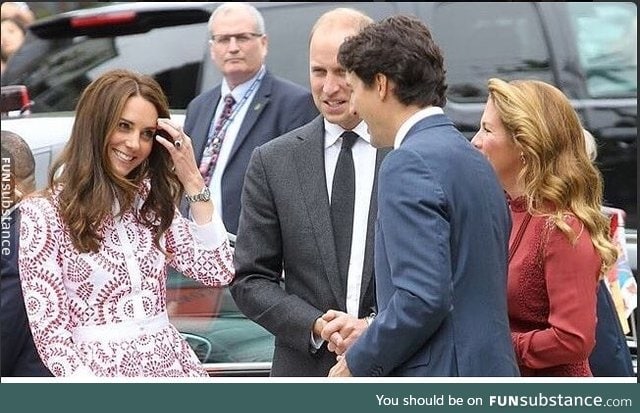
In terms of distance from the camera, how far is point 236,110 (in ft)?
19.2

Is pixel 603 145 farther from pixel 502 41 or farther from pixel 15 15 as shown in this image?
pixel 15 15

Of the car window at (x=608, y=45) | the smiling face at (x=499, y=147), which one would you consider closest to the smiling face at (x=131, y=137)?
the smiling face at (x=499, y=147)

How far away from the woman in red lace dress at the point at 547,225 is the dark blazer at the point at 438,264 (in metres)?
0.30

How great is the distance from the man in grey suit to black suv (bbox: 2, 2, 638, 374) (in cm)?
280

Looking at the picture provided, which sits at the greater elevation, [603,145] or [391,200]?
[391,200]

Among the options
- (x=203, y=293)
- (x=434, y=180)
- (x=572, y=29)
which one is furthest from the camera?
(x=572, y=29)

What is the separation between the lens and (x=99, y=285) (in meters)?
3.68

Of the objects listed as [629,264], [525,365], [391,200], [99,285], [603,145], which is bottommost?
[603,145]

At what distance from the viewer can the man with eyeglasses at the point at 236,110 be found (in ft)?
18.4

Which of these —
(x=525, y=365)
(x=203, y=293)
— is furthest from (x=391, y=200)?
(x=203, y=293)

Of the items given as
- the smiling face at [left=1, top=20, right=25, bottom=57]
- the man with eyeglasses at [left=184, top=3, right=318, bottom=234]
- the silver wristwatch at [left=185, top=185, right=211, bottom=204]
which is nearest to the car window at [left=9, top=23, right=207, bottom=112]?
the smiling face at [left=1, top=20, right=25, bottom=57]

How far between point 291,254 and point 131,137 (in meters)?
0.53

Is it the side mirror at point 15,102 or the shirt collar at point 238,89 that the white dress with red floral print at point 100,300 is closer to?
the shirt collar at point 238,89

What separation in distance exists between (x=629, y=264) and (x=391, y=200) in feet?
5.97
